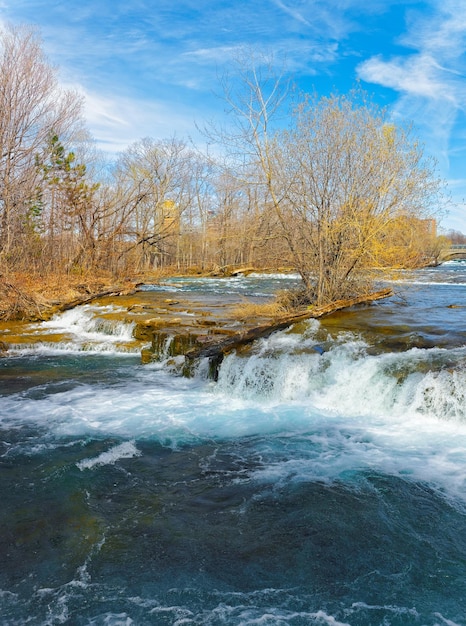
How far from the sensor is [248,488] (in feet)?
15.4

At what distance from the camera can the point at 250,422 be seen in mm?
6598

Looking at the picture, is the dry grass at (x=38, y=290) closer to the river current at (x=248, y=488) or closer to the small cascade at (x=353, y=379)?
the river current at (x=248, y=488)

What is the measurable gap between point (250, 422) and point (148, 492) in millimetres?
2246

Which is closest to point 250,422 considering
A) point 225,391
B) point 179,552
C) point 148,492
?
point 225,391

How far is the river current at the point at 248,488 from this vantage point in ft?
10.5

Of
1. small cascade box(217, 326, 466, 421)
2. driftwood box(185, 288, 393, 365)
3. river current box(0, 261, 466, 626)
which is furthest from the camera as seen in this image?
driftwood box(185, 288, 393, 365)

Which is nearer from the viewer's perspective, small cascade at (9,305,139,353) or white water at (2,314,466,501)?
white water at (2,314,466,501)

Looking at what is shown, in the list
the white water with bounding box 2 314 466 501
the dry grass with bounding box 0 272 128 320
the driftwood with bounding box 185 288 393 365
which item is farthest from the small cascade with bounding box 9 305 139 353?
the white water with bounding box 2 314 466 501

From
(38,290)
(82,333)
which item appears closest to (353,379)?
(82,333)

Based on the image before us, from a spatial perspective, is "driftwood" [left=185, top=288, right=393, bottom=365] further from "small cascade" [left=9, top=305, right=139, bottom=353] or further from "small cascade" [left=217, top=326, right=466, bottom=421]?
"small cascade" [left=9, top=305, right=139, bottom=353]

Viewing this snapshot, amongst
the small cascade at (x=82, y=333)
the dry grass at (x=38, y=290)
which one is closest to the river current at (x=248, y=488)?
the small cascade at (x=82, y=333)

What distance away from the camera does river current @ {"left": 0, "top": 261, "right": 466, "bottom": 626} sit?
321 cm

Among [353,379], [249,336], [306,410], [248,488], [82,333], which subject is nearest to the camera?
[248,488]

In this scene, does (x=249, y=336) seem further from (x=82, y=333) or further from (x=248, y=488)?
(x=82, y=333)
